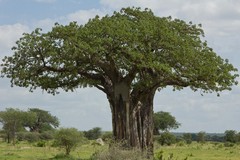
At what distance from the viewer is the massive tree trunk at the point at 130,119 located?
18.8m

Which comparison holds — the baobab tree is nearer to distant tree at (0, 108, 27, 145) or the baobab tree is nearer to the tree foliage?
the tree foliage

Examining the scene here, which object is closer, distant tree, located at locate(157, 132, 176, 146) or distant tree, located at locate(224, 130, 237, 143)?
distant tree, located at locate(157, 132, 176, 146)

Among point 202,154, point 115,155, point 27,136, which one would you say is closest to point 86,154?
point 202,154

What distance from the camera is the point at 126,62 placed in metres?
17.7

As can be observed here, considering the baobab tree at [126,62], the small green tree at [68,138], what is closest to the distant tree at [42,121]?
the small green tree at [68,138]

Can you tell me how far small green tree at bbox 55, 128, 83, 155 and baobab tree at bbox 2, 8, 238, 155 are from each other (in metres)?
8.53

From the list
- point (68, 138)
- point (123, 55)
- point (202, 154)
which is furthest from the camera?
point (202, 154)

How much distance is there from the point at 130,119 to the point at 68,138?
32.5 feet

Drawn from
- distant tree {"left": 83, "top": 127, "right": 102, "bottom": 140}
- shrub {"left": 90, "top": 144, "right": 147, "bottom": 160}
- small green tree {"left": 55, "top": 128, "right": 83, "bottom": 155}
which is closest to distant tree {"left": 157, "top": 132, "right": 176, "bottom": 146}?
small green tree {"left": 55, "top": 128, "right": 83, "bottom": 155}

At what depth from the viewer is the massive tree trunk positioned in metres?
18.8

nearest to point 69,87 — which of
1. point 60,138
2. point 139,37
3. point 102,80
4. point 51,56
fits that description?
point 102,80

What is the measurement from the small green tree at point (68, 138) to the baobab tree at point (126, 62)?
8.53 metres

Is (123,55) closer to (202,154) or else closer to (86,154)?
(86,154)

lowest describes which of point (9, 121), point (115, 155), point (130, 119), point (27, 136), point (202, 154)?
point (202, 154)
